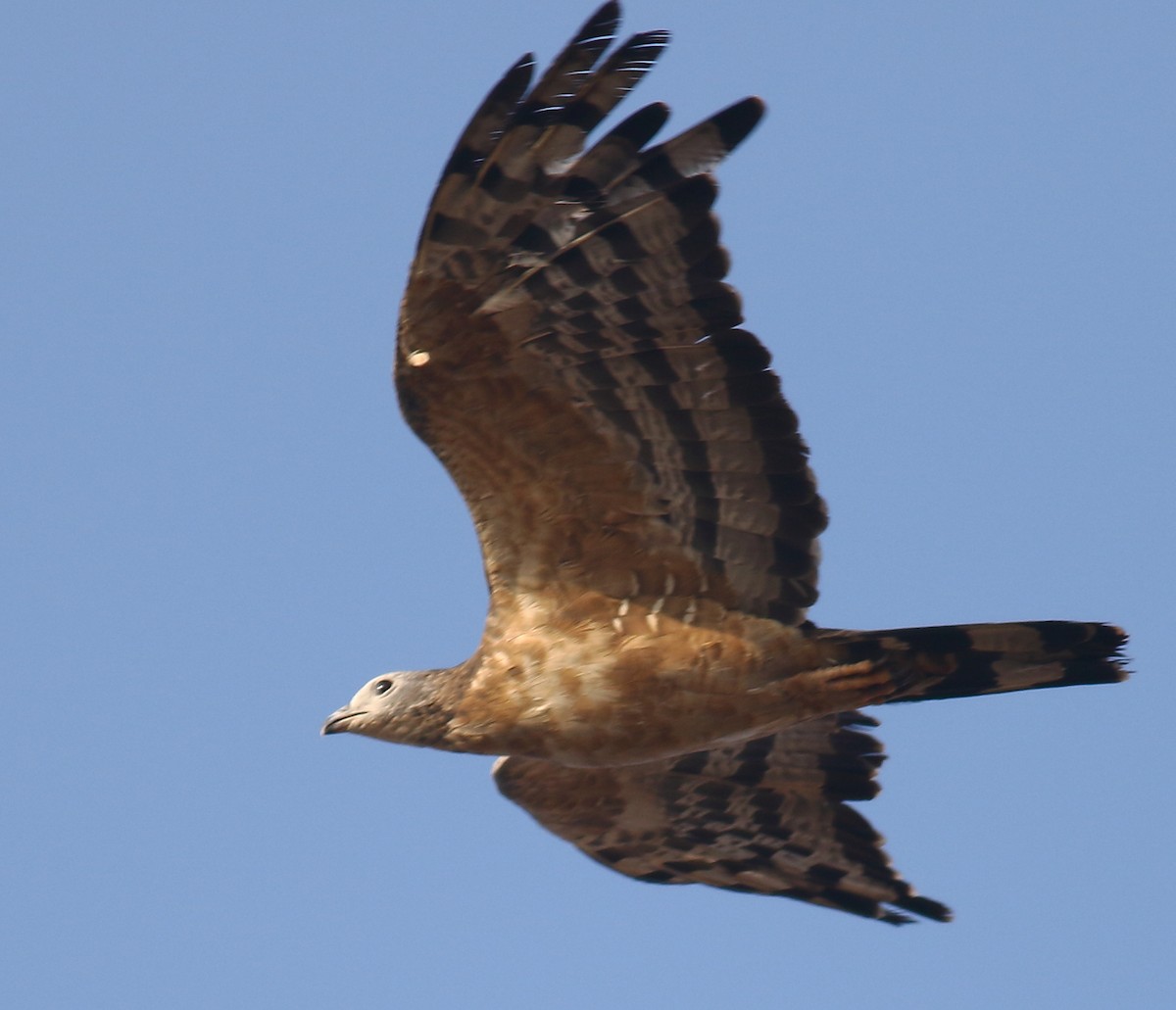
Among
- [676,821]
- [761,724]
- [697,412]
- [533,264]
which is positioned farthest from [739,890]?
[533,264]

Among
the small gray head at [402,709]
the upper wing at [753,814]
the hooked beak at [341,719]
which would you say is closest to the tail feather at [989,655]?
the upper wing at [753,814]

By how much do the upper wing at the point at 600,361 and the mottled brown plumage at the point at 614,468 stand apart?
0.01 m

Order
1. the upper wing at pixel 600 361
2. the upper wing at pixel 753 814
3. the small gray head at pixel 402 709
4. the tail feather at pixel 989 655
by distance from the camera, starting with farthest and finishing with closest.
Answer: the upper wing at pixel 753 814 → the small gray head at pixel 402 709 → the tail feather at pixel 989 655 → the upper wing at pixel 600 361

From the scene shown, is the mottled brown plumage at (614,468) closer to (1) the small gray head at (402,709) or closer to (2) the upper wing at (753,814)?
(1) the small gray head at (402,709)

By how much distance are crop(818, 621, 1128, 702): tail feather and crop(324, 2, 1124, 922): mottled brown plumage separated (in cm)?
1

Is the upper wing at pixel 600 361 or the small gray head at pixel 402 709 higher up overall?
the upper wing at pixel 600 361

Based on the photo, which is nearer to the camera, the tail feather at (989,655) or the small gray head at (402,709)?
the tail feather at (989,655)

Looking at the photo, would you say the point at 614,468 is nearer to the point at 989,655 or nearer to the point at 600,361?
the point at 600,361

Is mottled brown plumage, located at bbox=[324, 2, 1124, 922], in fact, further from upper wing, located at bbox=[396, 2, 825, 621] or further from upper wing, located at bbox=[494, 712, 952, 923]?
upper wing, located at bbox=[494, 712, 952, 923]

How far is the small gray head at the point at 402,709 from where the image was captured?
31.8ft

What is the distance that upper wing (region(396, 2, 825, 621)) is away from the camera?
8.38 metres

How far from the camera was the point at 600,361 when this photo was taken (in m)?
8.87

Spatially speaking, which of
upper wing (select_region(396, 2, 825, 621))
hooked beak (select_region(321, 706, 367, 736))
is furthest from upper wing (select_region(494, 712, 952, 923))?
upper wing (select_region(396, 2, 825, 621))

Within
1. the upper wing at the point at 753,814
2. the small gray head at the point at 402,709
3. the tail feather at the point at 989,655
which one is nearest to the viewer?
the tail feather at the point at 989,655
